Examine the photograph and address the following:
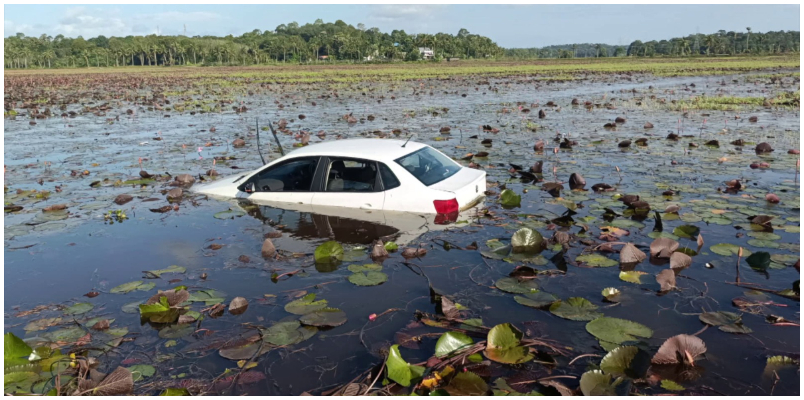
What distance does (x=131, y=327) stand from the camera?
5.86m

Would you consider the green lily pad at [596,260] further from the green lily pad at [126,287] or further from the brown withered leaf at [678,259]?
the green lily pad at [126,287]

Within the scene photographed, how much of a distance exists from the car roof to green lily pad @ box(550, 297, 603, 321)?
3496 mm

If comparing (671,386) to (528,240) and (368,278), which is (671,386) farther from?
(368,278)

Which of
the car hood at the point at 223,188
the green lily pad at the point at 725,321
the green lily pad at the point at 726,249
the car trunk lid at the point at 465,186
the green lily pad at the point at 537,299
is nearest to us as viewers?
the green lily pad at the point at 725,321

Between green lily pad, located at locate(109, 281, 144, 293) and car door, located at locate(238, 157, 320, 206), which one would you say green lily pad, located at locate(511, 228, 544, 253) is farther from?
green lily pad, located at locate(109, 281, 144, 293)

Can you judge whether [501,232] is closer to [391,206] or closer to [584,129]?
[391,206]

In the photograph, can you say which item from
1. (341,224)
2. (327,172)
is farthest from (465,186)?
(327,172)

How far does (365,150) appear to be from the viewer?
29.3ft

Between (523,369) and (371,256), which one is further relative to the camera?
(371,256)

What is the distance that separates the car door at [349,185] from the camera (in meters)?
8.76

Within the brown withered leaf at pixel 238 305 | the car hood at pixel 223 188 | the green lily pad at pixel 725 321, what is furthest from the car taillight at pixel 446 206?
the green lily pad at pixel 725 321

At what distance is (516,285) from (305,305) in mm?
2152

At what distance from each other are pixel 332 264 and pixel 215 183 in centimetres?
417

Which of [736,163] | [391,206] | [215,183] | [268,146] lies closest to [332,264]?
[391,206]
